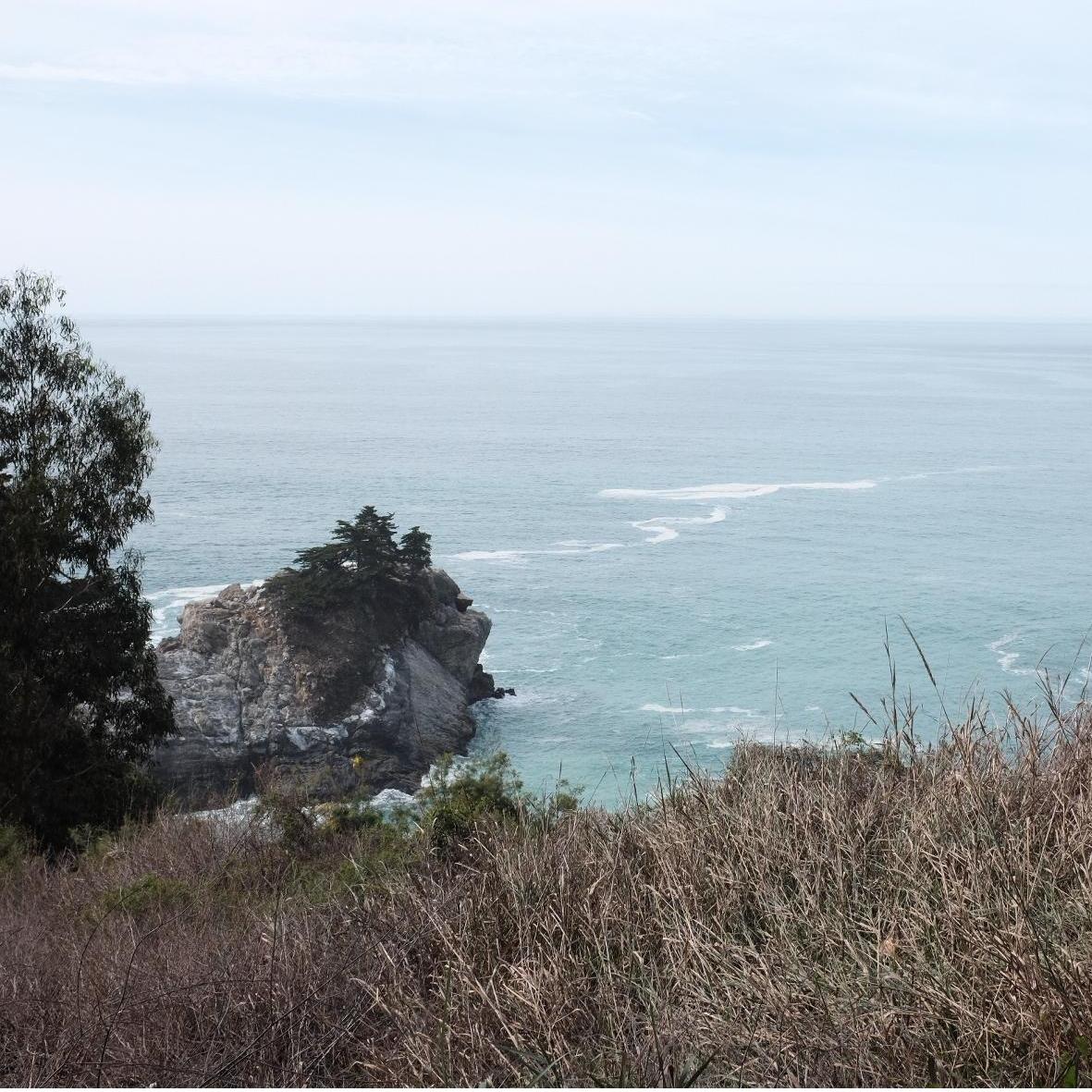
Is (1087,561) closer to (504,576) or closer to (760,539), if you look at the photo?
(760,539)

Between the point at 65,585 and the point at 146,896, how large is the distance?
13.9 m

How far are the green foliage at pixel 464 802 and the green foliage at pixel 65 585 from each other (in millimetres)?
8990

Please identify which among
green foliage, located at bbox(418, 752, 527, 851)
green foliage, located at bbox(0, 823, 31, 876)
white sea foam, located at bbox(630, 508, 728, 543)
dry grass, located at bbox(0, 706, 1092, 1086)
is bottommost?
green foliage, located at bbox(0, 823, 31, 876)

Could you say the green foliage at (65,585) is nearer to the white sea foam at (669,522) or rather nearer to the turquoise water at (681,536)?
the turquoise water at (681,536)

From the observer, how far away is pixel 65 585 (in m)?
23.5

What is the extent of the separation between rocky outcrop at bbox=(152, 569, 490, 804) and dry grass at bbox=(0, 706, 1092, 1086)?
3223 centimetres

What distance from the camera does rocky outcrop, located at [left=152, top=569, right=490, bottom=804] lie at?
132 feet

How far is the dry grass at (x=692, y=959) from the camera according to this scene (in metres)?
4.40

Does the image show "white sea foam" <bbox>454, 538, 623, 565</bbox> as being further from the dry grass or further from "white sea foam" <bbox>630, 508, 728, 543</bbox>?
the dry grass

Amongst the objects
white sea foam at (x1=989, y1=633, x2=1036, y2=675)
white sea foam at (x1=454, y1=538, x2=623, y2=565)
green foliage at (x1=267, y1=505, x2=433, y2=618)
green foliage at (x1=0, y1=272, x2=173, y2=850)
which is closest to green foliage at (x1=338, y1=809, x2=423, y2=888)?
green foliage at (x1=0, y1=272, x2=173, y2=850)

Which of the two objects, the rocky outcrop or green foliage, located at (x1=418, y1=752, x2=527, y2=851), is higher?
green foliage, located at (x1=418, y1=752, x2=527, y2=851)

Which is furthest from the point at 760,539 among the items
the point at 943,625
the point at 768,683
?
the point at 768,683

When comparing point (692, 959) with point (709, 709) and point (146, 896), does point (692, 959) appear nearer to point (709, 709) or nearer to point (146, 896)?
point (146, 896)

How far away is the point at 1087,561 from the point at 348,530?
45655mm
